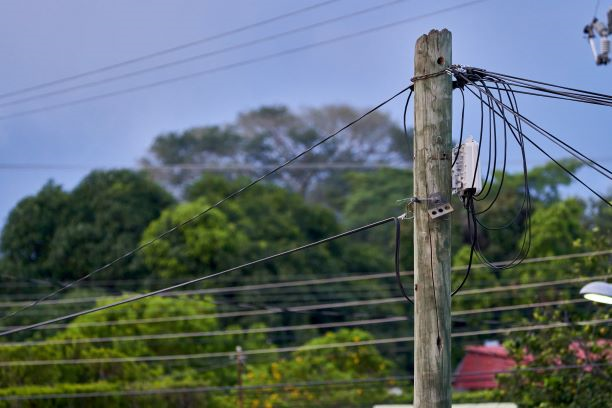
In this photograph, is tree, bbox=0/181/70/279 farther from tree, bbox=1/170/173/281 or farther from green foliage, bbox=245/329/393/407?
green foliage, bbox=245/329/393/407

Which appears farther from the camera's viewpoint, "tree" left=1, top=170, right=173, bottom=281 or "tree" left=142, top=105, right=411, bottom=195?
"tree" left=142, top=105, right=411, bottom=195

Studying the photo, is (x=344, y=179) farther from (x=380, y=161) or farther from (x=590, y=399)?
(x=590, y=399)

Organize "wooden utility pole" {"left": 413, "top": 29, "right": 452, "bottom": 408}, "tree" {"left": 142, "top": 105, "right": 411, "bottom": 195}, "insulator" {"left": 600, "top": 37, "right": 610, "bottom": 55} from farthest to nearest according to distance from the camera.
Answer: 1. "tree" {"left": 142, "top": 105, "right": 411, "bottom": 195}
2. "insulator" {"left": 600, "top": 37, "right": 610, "bottom": 55}
3. "wooden utility pole" {"left": 413, "top": 29, "right": 452, "bottom": 408}

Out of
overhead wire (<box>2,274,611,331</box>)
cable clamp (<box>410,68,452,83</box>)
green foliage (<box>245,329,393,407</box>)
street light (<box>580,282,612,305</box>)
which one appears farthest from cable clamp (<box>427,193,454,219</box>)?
green foliage (<box>245,329,393,407</box>)

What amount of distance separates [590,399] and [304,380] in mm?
14798

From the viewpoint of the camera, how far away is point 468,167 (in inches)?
352

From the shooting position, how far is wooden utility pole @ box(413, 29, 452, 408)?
27.9ft

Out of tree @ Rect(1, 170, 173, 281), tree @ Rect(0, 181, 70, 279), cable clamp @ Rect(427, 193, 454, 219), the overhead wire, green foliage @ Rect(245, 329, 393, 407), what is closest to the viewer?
cable clamp @ Rect(427, 193, 454, 219)

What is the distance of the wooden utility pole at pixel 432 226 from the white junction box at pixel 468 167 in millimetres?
186

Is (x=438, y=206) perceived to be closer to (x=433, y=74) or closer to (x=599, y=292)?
(x=433, y=74)

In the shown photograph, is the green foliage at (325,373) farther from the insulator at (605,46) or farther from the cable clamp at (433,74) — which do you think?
the cable clamp at (433,74)

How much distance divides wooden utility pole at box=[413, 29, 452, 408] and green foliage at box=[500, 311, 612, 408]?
13.2 metres

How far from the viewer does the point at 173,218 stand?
1847 inches

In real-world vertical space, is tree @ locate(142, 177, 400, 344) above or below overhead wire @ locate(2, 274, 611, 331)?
above
